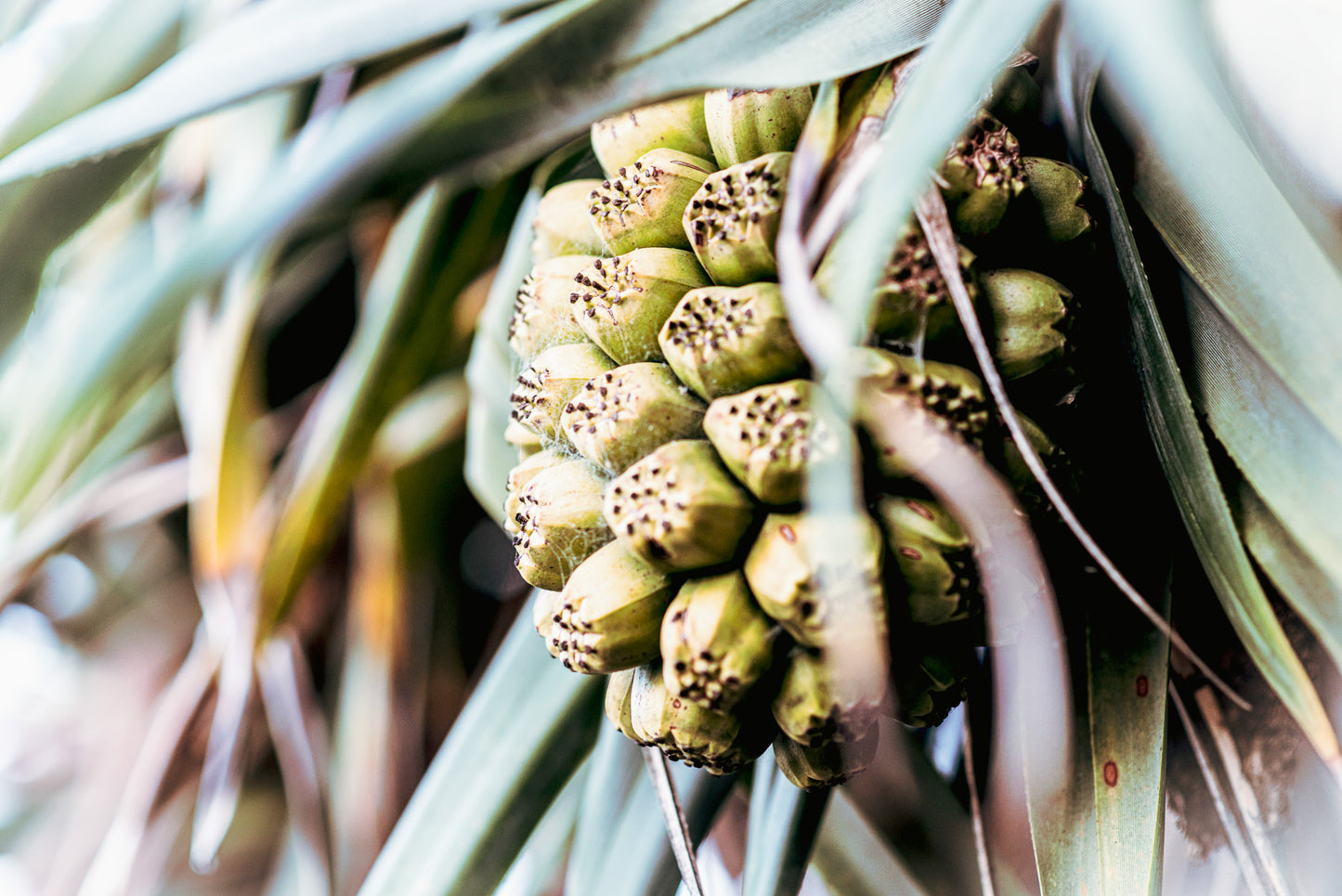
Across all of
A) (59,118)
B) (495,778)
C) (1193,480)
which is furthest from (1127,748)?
(59,118)

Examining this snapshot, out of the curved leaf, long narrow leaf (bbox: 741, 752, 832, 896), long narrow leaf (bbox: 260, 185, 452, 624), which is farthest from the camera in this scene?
long narrow leaf (bbox: 260, 185, 452, 624)

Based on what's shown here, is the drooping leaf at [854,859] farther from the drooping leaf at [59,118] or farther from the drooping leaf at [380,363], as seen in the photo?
the drooping leaf at [59,118]

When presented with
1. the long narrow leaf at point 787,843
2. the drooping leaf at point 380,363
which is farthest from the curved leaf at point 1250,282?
the drooping leaf at point 380,363

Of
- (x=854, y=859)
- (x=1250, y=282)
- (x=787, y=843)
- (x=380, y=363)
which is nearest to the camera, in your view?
(x=1250, y=282)

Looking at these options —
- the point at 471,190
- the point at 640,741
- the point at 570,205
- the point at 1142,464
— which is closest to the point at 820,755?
the point at 640,741

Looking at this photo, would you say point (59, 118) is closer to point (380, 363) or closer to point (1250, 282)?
point (380, 363)

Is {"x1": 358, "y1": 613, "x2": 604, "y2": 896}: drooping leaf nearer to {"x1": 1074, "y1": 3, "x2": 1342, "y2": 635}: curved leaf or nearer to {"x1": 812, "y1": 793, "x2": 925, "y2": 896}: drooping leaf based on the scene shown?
{"x1": 812, "y1": 793, "x2": 925, "y2": 896}: drooping leaf

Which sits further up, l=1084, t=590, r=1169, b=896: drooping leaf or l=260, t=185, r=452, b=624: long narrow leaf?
l=260, t=185, r=452, b=624: long narrow leaf

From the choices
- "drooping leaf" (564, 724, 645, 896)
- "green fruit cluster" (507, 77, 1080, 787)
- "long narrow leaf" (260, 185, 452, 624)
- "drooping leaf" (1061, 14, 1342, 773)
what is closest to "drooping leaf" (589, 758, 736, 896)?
"drooping leaf" (564, 724, 645, 896)
